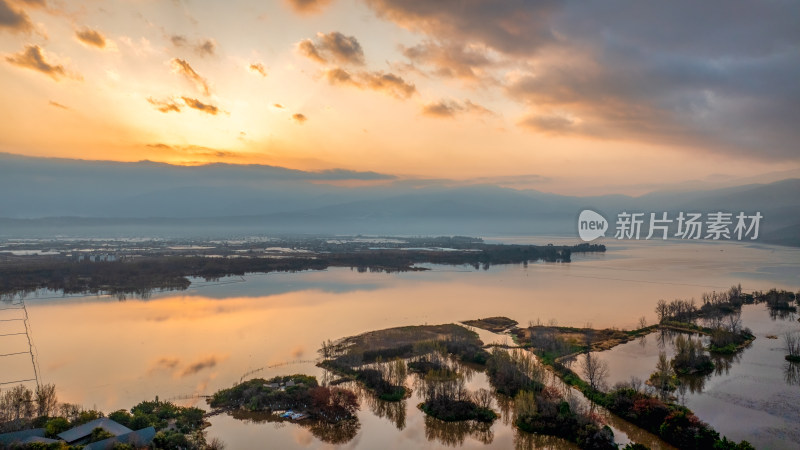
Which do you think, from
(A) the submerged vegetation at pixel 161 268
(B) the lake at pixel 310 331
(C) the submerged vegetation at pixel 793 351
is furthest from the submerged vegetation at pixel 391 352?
(A) the submerged vegetation at pixel 161 268

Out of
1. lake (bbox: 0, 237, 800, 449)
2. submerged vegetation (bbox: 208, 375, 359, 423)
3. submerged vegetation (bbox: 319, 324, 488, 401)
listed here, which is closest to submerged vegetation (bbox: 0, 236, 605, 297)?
lake (bbox: 0, 237, 800, 449)

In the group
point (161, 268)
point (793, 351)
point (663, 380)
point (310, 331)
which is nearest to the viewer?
point (663, 380)

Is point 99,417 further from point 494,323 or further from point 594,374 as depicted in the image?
point 494,323

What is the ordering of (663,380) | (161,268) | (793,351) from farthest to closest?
(161,268) → (793,351) → (663,380)

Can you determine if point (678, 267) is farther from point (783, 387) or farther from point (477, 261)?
point (783, 387)

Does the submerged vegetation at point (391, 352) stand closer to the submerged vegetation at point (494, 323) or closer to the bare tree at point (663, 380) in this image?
the submerged vegetation at point (494, 323)

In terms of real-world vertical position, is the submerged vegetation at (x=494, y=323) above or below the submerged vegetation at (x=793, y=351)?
below

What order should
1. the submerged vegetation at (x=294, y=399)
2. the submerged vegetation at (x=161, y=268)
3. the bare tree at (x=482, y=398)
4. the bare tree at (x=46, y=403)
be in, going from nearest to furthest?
the bare tree at (x=46, y=403)
the submerged vegetation at (x=294, y=399)
the bare tree at (x=482, y=398)
the submerged vegetation at (x=161, y=268)

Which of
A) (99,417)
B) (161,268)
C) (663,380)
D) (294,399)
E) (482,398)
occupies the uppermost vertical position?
(161,268)

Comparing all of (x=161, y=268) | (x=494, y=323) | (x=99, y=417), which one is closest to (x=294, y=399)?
(x=99, y=417)
